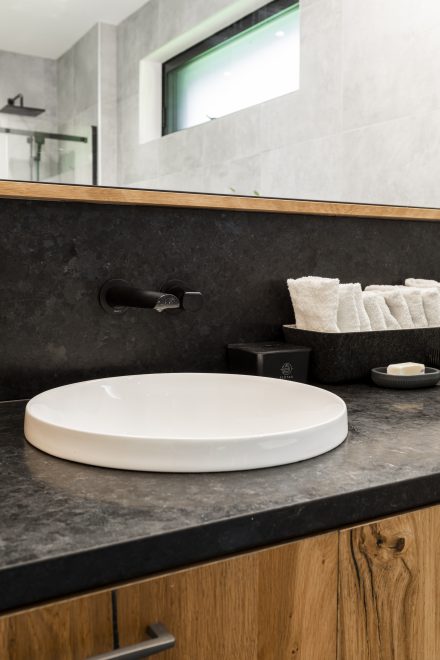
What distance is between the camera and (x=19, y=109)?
3.76 ft

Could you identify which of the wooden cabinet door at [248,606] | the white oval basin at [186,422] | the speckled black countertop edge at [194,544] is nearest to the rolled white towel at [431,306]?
the white oval basin at [186,422]

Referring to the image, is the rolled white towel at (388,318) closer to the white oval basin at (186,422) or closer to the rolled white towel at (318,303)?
the rolled white towel at (318,303)

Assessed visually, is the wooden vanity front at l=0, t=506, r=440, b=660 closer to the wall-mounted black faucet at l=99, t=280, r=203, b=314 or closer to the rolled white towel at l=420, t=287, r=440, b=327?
the wall-mounted black faucet at l=99, t=280, r=203, b=314

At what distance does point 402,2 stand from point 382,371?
0.90 metres

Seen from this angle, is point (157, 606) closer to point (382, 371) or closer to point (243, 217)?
point (382, 371)

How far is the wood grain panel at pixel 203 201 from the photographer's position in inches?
45.1

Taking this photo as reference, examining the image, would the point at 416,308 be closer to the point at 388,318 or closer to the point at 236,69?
the point at 388,318

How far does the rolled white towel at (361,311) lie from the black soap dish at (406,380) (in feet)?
0.38

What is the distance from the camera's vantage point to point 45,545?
578mm

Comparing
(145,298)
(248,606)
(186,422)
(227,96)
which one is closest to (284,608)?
(248,606)

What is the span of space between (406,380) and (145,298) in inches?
21.4

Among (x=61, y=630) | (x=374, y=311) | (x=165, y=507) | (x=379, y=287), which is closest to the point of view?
(x=61, y=630)

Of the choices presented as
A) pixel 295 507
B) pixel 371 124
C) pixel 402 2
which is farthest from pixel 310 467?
pixel 402 2

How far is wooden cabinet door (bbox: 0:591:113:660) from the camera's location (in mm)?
547
